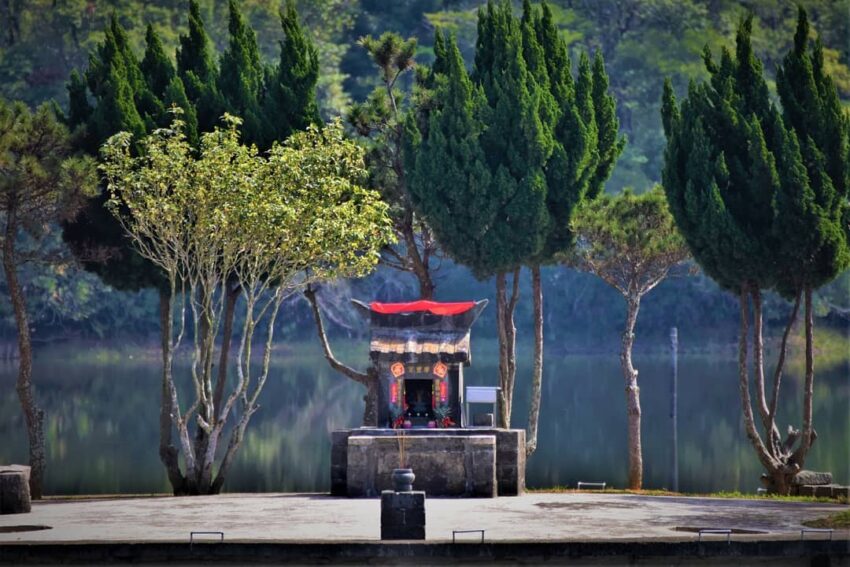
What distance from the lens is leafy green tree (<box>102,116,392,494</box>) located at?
42344mm

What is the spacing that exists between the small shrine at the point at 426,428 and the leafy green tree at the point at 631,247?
639 cm

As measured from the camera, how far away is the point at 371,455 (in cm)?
3938

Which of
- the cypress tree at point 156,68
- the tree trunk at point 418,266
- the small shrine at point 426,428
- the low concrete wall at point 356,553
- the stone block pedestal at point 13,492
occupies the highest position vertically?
the cypress tree at point 156,68

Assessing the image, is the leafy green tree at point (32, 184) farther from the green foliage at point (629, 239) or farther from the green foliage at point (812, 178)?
the green foliage at point (812, 178)

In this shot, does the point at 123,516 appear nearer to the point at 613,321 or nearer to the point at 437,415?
the point at 437,415

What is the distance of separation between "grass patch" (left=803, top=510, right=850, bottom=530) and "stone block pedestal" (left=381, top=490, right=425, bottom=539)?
23.4 ft

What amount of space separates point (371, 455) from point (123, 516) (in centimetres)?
566

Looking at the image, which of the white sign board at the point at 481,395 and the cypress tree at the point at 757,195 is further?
the cypress tree at the point at 757,195

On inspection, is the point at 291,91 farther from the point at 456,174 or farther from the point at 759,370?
the point at 759,370

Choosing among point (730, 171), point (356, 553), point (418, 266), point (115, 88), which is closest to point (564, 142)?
point (418, 266)

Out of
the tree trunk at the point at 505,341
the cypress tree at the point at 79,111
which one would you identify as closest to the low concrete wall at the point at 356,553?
the cypress tree at the point at 79,111

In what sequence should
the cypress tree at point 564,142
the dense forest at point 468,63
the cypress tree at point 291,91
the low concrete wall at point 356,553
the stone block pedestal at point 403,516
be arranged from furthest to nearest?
the dense forest at point 468,63 → the cypress tree at point 564,142 → the cypress tree at point 291,91 → the stone block pedestal at point 403,516 → the low concrete wall at point 356,553

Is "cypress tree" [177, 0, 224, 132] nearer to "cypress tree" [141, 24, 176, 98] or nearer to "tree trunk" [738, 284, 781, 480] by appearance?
"cypress tree" [141, 24, 176, 98]

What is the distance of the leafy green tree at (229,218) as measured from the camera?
42.3 metres
